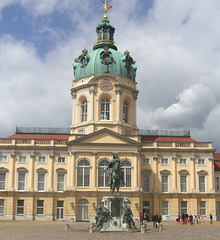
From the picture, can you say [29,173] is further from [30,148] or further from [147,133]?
[147,133]

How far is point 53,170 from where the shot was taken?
5519cm

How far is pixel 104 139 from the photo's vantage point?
5303cm

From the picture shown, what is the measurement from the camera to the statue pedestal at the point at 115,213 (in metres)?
31.9

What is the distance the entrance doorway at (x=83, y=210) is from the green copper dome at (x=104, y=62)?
19.8m

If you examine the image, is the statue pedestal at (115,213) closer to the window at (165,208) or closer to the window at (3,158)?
the window at (165,208)

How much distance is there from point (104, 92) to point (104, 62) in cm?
479

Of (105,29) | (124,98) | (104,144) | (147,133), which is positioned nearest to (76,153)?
(104,144)

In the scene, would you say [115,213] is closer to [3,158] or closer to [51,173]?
[51,173]

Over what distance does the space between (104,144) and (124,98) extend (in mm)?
9810

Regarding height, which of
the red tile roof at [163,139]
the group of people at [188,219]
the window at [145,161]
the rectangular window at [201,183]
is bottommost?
the group of people at [188,219]

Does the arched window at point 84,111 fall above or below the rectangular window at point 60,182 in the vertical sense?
above

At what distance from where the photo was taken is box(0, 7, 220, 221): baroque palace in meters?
52.0

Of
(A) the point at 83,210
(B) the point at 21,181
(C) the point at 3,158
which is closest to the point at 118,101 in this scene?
(A) the point at 83,210

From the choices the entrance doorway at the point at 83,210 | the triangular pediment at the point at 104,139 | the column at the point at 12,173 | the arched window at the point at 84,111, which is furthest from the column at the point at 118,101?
the column at the point at 12,173
